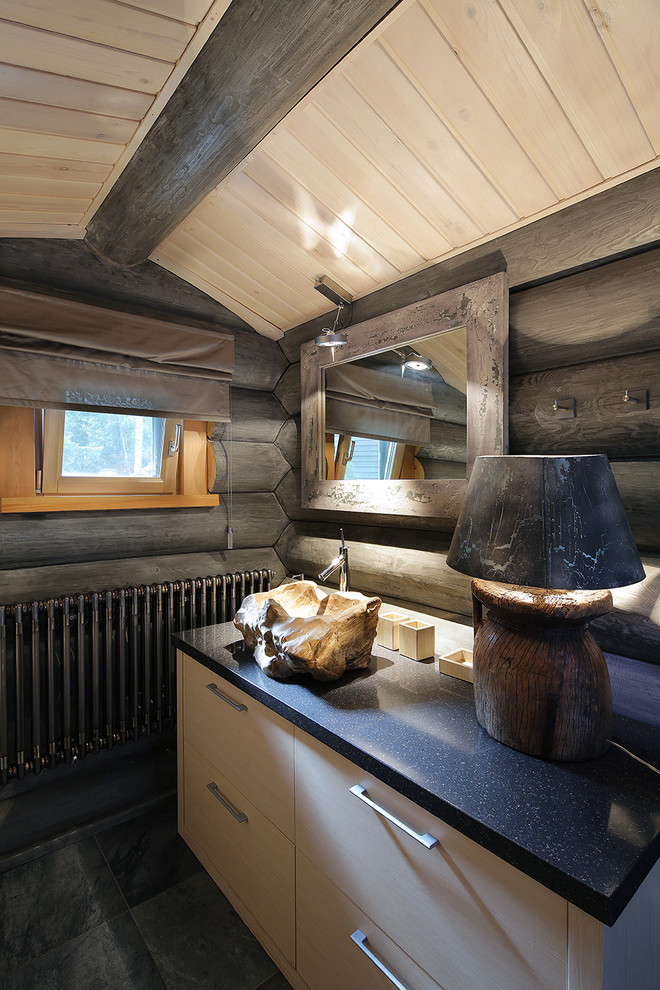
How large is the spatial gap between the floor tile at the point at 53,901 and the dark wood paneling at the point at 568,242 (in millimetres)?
2396

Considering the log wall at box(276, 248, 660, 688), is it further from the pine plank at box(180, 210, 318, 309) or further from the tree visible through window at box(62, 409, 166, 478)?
the tree visible through window at box(62, 409, 166, 478)

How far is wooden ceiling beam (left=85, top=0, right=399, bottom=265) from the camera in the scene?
1.00m

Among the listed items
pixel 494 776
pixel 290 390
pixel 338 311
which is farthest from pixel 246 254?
pixel 494 776

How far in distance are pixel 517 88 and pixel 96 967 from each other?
260 centimetres

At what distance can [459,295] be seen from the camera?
161 centimetres

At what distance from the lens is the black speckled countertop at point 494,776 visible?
0.74m

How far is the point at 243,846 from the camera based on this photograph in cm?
148

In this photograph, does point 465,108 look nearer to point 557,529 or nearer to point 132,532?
point 557,529

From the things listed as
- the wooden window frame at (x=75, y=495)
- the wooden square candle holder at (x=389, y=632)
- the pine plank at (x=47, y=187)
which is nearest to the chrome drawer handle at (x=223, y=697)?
the wooden square candle holder at (x=389, y=632)

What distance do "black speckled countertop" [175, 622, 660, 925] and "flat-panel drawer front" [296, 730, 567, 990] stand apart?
5 cm

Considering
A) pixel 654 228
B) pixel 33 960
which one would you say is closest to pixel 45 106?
pixel 654 228

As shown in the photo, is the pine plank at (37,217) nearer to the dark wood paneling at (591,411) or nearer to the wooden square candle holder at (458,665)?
the dark wood paneling at (591,411)

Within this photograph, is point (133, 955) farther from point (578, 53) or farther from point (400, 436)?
point (578, 53)

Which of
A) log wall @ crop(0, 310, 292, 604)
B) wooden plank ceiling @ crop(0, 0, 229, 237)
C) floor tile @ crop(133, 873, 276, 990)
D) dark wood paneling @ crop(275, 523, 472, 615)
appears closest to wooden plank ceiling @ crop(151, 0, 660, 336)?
wooden plank ceiling @ crop(0, 0, 229, 237)
